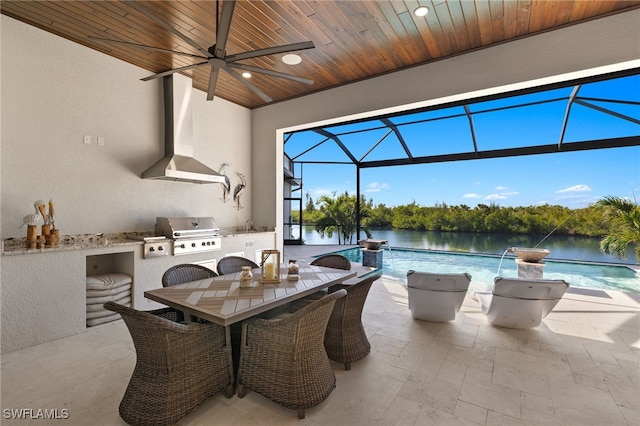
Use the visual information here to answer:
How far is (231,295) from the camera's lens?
2.06 meters

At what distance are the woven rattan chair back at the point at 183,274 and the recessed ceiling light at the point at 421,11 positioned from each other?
3.18 m

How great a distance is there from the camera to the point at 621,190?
18.7ft

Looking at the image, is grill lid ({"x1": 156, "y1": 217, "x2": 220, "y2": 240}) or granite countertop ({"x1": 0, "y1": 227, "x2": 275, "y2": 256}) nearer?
granite countertop ({"x1": 0, "y1": 227, "x2": 275, "y2": 256})

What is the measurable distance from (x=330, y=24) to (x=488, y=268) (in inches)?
240

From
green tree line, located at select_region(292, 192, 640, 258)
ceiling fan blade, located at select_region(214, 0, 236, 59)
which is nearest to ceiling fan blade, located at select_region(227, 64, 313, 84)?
ceiling fan blade, located at select_region(214, 0, 236, 59)

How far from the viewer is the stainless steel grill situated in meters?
3.90

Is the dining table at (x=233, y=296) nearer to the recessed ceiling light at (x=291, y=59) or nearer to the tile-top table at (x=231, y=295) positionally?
the tile-top table at (x=231, y=295)

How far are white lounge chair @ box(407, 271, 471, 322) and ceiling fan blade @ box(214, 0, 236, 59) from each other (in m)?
2.78

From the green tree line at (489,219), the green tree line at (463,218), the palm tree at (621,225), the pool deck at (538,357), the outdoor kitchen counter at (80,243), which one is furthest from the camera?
the green tree line at (463,218)

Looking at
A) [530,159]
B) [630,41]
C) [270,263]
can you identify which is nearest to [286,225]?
[530,159]

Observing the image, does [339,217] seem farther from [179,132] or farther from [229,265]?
Result: [229,265]

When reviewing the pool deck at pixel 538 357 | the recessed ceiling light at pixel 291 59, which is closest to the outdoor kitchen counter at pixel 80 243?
the recessed ceiling light at pixel 291 59

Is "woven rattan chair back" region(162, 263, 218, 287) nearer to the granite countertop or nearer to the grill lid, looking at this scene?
the granite countertop

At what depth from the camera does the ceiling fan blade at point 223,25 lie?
6.05 feet
